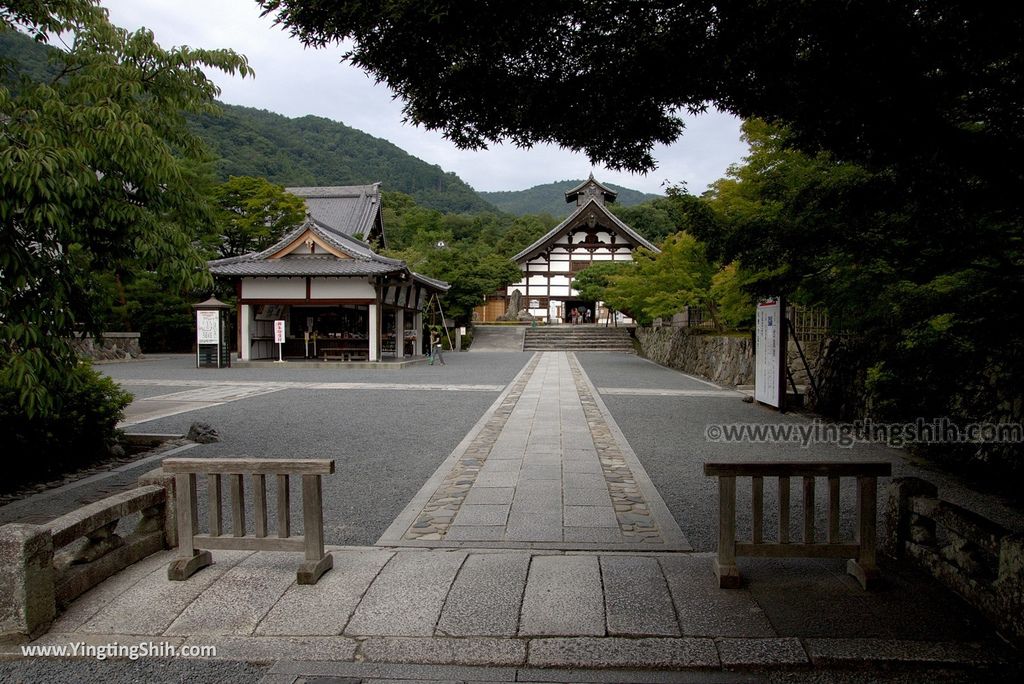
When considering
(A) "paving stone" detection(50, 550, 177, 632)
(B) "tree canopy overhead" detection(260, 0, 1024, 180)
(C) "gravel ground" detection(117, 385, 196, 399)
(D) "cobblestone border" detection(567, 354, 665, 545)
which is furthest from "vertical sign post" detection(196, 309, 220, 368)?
(B) "tree canopy overhead" detection(260, 0, 1024, 180)

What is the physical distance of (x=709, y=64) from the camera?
3.34 meters

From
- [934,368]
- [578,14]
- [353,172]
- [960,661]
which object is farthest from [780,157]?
[353,172]

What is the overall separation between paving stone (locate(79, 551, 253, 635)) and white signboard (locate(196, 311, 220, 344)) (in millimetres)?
16435

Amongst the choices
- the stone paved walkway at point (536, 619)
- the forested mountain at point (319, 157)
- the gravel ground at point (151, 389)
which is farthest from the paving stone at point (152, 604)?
the forested mountain at point (319, 157)

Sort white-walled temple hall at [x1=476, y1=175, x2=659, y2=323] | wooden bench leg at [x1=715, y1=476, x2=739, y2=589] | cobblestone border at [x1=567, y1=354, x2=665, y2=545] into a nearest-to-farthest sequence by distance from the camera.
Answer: wooden bench leg at [x1=715, y1=476, x2=739, y2=589]
cobblestone border at [x1=567, y1=354, x2=665, y2=545]
white-walled temple hall at [x1=476, y1=175, x2=659, y2=323]

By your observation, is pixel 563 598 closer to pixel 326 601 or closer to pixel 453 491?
pixel 326 601

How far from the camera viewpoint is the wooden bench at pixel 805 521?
3.01 metres

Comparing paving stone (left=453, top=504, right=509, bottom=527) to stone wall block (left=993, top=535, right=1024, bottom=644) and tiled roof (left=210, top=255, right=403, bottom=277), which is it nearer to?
stone wall block (left=993, top=535, right=1024, bottom=644)

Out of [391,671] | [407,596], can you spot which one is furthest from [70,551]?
[391,671]

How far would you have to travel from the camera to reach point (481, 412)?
928 centimetres

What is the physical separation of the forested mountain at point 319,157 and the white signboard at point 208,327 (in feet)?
75.1

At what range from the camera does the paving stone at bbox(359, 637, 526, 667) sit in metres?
2.48

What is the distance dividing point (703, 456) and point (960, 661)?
3868 millimetres

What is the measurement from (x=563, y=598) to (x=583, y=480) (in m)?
2.30
